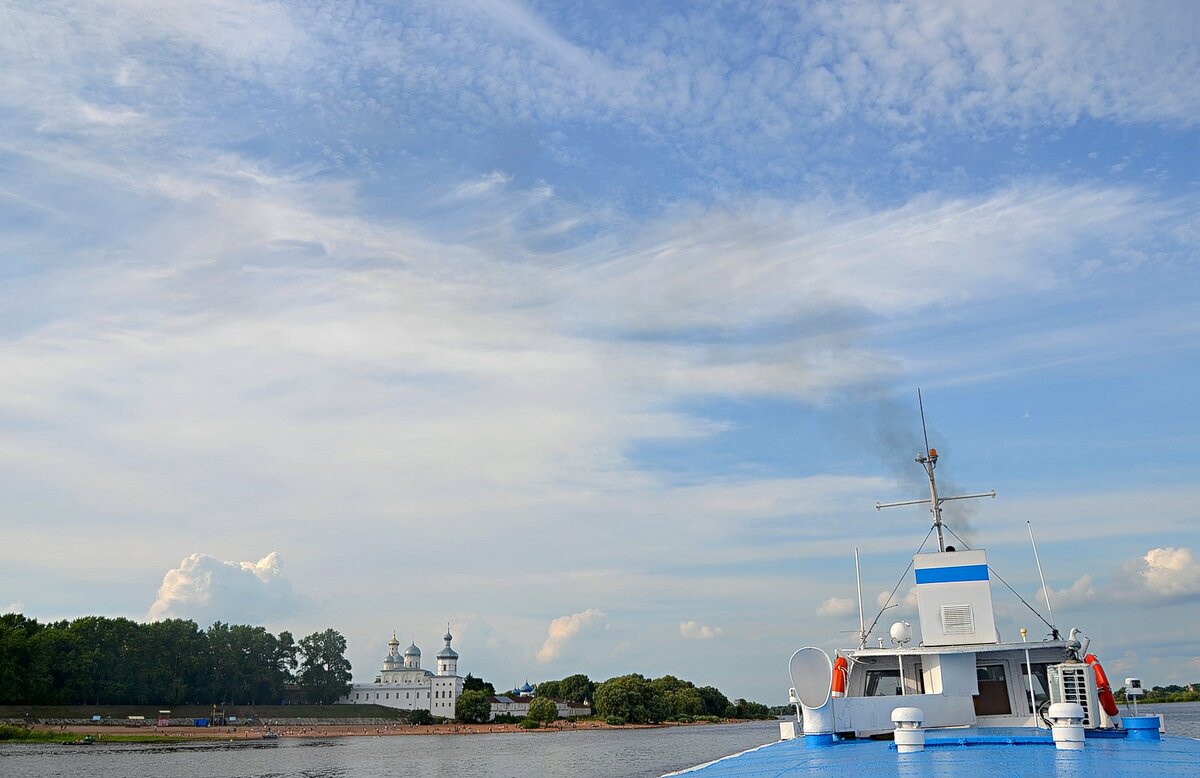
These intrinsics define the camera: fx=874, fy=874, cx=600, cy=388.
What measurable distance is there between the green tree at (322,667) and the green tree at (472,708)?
87.0 ft

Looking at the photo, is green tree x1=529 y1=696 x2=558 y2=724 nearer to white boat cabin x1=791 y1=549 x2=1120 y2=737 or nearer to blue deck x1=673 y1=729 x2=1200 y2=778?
white boat cabin x1=791 y1=549 x2=1120 y2=737

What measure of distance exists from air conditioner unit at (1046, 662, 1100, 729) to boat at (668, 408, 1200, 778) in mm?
32

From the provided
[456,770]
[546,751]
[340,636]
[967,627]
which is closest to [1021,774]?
[967,627]

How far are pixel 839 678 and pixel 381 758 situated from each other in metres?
89.8

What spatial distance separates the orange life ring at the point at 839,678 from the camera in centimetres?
2622

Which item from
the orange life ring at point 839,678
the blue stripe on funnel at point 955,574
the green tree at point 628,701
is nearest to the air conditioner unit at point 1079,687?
the blue stripe on funnel at point 955,574

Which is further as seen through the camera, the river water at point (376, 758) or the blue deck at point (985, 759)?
the river water at point (376, 758)

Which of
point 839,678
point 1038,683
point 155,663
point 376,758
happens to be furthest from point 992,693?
point 155,663

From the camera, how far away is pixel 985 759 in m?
17.4

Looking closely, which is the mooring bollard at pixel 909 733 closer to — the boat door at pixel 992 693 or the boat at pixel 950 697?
the boat at pixel 950 697

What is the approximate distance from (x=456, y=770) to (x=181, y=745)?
56346mm

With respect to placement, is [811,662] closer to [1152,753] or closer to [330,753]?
[1152,753]

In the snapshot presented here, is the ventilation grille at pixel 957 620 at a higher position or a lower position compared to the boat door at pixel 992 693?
higher

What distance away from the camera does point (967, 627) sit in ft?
90.9
